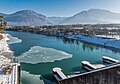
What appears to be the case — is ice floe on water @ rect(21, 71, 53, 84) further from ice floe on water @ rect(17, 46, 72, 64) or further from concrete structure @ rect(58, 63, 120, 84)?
concrete structure @ rect(58, 63, 120, 84)

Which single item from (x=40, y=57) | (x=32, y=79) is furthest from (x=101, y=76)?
(x=40, y=57)

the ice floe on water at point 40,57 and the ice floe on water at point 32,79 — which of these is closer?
the ice floe on water at point 32,79

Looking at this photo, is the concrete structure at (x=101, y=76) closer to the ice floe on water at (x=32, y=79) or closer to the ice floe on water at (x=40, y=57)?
the ice floe on water at (x=32, y=79)

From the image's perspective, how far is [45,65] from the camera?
1298 inches

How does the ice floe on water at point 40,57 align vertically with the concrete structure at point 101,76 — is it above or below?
below

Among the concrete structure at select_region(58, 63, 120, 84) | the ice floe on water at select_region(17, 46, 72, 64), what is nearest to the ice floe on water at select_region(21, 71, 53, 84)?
the ice floe on water at select_region(17, 46, 72, 64)

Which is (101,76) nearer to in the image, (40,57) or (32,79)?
(32,79)

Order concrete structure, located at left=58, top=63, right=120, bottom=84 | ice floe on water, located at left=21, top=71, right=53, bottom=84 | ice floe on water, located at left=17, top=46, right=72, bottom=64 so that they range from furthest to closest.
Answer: ice floe on water, located at left=17, top=46, right=72, bottom=64 → ice floe on water, located at left=21, top=71, right=53, bottom=84 → concrete structure, located at left=58, top=63, right=120, bottom=84

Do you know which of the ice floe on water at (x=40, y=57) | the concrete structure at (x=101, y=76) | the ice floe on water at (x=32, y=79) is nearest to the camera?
the concrete structure at (x=101, y=76)

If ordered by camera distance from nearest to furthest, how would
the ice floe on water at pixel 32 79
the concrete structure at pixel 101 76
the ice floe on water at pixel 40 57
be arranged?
the concrete structure at pixel 101 76 → the ice floe on water at pixel 32 79 → the ice floe on water at pixel 40 57

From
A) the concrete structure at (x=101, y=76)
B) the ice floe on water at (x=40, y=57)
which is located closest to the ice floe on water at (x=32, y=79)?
the ice floe on water at (x=40, y=57)

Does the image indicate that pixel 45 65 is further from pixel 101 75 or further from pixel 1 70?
pixel 101 75

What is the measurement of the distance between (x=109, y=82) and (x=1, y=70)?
18.6m

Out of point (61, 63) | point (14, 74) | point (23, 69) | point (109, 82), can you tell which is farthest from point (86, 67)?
point (109, 82)
